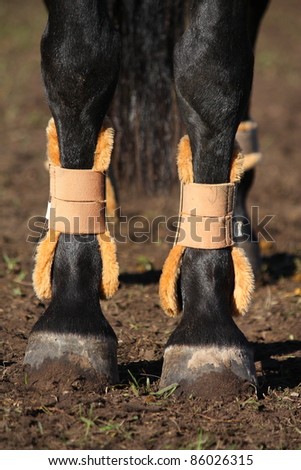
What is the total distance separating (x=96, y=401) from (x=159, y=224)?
2.26 meters

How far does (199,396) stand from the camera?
2.32 m

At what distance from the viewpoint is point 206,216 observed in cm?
238

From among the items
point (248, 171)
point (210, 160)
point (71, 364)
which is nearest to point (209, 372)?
point (71, 364)

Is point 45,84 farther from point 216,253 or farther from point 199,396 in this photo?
point 199,396

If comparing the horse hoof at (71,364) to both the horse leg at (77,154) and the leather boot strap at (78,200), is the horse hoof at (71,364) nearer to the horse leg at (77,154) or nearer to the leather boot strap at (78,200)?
the horse leg at (77,154)

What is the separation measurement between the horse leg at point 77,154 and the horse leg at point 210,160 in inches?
7.6

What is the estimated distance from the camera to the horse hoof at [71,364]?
91.7 inches

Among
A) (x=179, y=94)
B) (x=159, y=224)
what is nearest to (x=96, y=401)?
(x=179, y=94)

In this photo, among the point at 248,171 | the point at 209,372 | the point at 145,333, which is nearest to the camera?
the point at 209,372

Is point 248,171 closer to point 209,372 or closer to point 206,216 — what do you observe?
point 206,216

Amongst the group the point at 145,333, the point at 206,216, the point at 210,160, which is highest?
the point at 210,160

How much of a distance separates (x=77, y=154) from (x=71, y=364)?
0.56 m

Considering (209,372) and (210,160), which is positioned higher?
(210,160)

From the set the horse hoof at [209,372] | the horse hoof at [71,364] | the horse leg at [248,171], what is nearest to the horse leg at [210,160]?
the horse hoof at [209,372]
